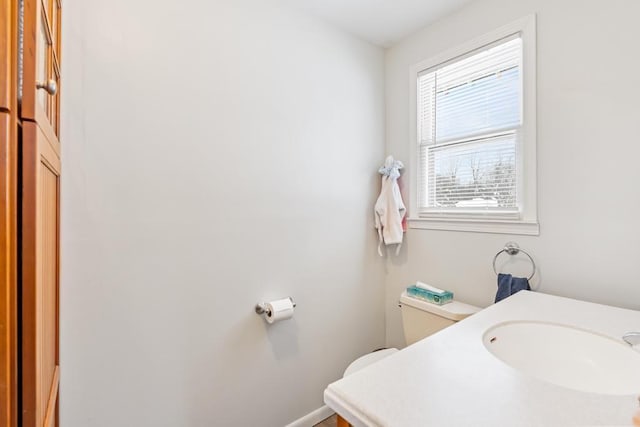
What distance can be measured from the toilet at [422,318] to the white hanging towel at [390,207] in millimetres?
404

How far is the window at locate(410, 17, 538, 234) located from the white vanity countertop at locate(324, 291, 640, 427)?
1.01 meters

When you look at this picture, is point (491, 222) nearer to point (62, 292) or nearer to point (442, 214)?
point (442, 214)

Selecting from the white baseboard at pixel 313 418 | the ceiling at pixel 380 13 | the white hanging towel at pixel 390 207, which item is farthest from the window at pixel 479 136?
the white baseboard at pixel 313 418

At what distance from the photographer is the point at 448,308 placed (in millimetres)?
1633

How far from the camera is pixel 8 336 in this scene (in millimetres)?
463

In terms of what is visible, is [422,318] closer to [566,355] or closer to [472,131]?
[566,355]

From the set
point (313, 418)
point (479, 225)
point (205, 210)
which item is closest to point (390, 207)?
point (479, 225)

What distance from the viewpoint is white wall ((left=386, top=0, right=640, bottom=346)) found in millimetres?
1239

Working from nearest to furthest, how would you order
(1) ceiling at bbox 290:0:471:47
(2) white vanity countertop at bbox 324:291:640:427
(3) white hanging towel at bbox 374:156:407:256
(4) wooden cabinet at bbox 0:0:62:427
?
1. (4) wooden cabinet at bbox 0:0:62:427
2. (2) white vanity countertop at bbox 324:291:640:427
3. (1) ceiling at bbox 290:0:471:47
4. (3) white hanging towel at bbox 374:156:407:256

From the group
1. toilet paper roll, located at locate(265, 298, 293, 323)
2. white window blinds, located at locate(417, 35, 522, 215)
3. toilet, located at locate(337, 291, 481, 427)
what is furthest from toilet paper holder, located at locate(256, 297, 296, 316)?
white window blinds, located at locate(417, 35, 522, 215)

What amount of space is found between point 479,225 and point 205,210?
147 centimetres

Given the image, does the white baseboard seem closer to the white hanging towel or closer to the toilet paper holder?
the toilet paper holder

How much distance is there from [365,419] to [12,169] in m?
0.76

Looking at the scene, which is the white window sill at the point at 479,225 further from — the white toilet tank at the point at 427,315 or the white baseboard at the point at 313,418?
the white baseboard at the point at 313,418
